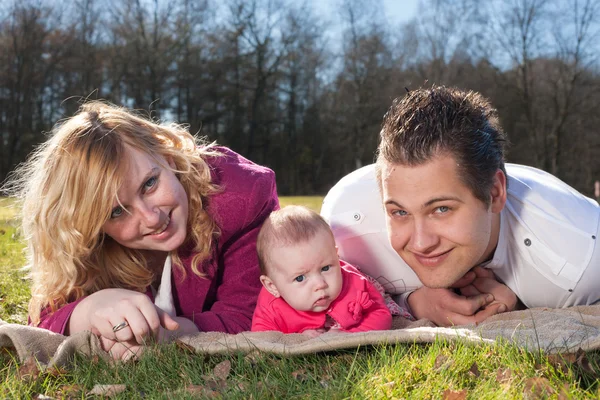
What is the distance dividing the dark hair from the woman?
2.86 ft

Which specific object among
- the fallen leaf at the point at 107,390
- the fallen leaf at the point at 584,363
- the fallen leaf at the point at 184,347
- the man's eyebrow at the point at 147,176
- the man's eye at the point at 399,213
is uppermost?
the man's eyebrow at the point at 147,176

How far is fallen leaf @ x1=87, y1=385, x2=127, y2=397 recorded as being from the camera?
7.82ft

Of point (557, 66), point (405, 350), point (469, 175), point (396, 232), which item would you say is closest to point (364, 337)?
point (405, 350)

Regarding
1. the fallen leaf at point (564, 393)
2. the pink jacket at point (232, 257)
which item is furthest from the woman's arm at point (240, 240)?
the fallen leaf at point (564, 393)

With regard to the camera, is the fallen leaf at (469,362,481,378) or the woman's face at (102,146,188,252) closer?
the fallen leaf at (469,362,481,378)

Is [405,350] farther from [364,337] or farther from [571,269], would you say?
[571,269]

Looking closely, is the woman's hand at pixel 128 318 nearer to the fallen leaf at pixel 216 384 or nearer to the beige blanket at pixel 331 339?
the beige blanket at pixel 331 339

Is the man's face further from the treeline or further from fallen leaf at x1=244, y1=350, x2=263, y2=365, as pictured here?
the treeline

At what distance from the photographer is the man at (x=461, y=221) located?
10.2 feet

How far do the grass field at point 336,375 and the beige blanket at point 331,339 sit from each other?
4 cm

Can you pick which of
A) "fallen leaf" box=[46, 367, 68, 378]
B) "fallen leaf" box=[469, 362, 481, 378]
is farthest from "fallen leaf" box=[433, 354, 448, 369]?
"fallen leaf" box=[46, 367, 68, 378]

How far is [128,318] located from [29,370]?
47cm

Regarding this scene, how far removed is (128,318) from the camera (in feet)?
9.07

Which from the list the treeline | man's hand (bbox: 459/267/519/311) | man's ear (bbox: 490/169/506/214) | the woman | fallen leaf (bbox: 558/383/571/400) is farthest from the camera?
the treeline
